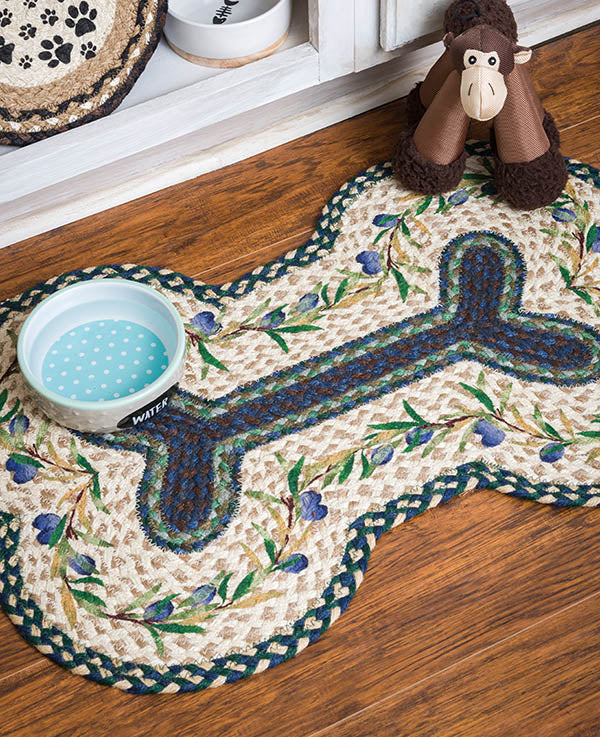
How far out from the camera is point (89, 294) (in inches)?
43.4

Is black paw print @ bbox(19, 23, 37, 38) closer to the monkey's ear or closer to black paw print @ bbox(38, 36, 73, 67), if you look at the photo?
black paw print @ bbox(38, 36, 73, 67)

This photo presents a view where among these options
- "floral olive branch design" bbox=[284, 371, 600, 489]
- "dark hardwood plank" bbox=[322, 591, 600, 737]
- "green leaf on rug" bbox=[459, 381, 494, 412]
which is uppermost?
"green leaf on rug" bbox=[459, 381, 494, 412]

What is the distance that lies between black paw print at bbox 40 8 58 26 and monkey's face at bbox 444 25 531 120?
51 centimetres

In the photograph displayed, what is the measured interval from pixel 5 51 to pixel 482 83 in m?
0.59

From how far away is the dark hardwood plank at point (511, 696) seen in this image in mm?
901

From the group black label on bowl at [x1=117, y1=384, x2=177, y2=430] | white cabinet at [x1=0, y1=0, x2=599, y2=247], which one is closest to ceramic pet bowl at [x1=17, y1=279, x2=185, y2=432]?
black label on bowl at [x1=117, y1=384, x2=177, y2=430]

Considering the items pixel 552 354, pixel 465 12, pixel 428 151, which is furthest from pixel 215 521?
pixel 465 12

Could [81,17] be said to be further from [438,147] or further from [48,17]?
[438,147]

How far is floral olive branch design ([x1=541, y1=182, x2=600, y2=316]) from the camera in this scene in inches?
46.6

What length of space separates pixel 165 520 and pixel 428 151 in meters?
0.59

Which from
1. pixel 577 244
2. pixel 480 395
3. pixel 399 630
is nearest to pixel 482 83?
pixel 577 244

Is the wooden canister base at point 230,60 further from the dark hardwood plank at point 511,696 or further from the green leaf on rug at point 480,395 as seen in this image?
the dark hardwood plank at point 511,696

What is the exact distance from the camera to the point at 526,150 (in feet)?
3.88

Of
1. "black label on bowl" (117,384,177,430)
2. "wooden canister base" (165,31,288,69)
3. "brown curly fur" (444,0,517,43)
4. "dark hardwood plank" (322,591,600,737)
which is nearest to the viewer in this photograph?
"dark hardwood plank" (322,591,600,737)
